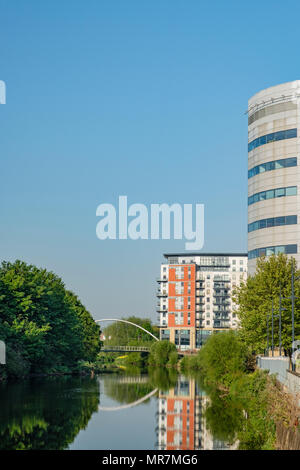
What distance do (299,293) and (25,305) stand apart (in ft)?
110

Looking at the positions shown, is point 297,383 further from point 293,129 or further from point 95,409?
point 293,129

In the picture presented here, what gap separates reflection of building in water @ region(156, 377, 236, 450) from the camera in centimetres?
3297

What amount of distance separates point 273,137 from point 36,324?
36532 millimetres

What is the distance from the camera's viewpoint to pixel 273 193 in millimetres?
76312

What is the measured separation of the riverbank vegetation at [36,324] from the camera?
73625 mm

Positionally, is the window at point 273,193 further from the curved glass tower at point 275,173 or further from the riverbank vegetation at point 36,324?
the riverbank vegetation at point 36,324

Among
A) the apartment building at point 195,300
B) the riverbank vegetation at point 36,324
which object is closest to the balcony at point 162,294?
the apartment building at point 195,300

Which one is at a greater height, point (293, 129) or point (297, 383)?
point (293, 129)

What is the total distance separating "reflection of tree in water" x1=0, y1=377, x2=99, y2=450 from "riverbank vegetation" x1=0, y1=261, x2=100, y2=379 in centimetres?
849

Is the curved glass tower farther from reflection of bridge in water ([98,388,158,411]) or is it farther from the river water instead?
reflection of bridge in water ([98,388,158,411])

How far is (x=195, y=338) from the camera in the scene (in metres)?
173

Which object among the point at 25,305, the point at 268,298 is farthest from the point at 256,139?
the point at 25,305

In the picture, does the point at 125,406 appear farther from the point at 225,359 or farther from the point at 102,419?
the point at 225,359
